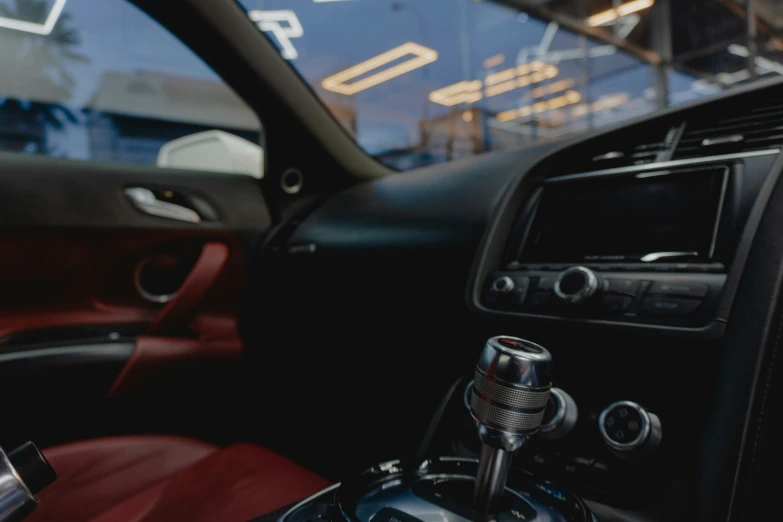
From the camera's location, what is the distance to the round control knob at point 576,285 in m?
0.71

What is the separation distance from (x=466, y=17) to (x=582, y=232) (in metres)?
5.63

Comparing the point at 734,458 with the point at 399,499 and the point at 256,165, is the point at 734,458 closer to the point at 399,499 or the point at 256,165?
the point at 399,499

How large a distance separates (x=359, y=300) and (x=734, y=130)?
0.66 meters

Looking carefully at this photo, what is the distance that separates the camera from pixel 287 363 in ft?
4.16

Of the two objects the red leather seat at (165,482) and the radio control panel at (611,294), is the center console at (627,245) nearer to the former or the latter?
the radio control panel at (611,294)

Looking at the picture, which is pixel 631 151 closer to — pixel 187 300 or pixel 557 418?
pixel 557 418

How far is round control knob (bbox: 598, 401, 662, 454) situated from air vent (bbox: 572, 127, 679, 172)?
14.2 inches

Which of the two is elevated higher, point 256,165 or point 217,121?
point 217,121

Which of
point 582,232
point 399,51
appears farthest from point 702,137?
point 399,51

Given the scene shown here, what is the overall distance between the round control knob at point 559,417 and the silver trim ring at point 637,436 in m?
0.03

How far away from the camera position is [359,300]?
3.64 ft

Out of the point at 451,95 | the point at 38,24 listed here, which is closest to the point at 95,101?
the point at 38,24

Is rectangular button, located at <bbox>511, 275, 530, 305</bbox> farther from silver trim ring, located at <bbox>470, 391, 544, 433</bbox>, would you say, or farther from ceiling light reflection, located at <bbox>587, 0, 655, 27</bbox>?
ceiling light reflection, located at <bbox>587, 0, 655, 27</bbox>

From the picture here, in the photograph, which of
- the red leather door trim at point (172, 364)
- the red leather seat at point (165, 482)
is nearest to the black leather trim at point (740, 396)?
the red leather seat at point (165, 482)
